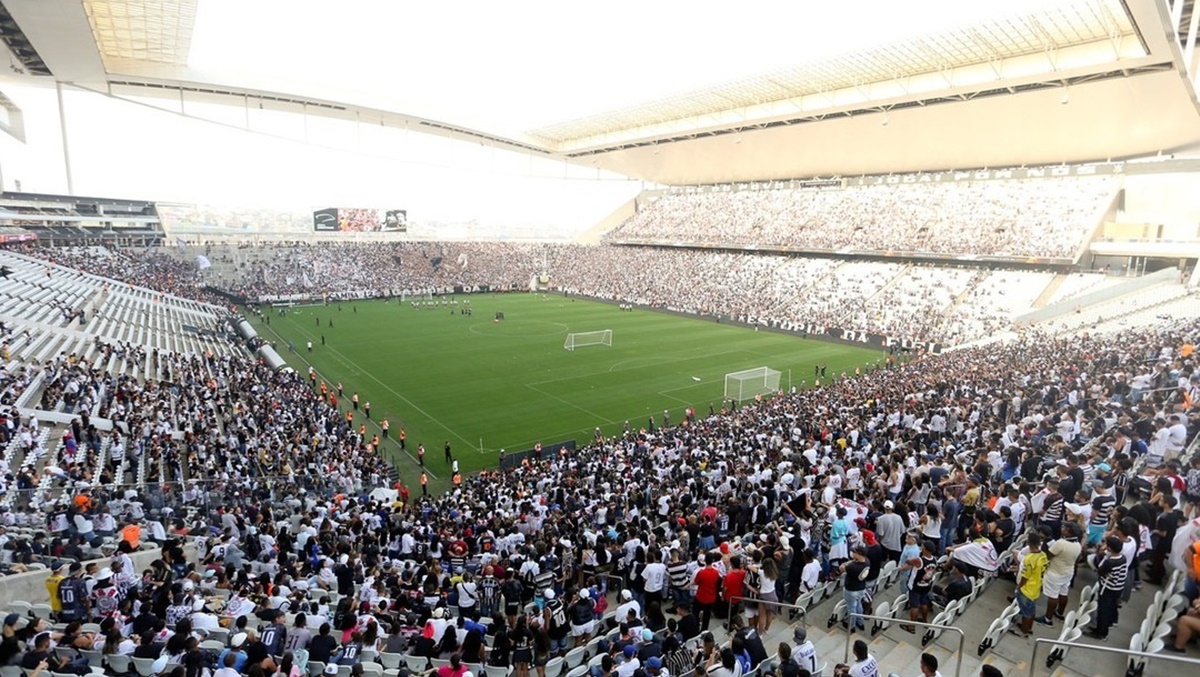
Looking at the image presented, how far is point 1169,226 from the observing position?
44406 mm

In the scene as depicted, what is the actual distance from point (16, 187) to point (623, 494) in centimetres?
8213

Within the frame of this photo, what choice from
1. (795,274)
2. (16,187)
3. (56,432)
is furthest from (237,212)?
(56,432)

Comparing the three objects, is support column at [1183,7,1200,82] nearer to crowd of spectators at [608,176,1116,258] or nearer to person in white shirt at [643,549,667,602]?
crowd of spectators at [608,176,1116,258]

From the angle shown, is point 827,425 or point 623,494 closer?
point 623,494

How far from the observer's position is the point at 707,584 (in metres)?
7.80

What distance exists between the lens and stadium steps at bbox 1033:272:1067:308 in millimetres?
41594

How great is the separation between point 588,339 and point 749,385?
561 inches

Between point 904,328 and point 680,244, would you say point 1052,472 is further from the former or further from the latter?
point 680,244

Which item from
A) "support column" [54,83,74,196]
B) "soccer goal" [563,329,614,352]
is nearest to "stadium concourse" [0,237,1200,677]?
"soccer goal" [563,329,614,352]

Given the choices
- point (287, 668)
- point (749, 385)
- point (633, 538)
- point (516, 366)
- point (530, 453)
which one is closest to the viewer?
point (287, 668)

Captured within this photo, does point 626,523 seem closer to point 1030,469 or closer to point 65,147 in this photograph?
point 1030,469

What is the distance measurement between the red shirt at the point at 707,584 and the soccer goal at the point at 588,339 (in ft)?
104

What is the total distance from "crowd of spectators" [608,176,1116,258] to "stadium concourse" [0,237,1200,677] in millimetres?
31329

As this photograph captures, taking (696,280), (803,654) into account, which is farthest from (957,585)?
(696,280)
